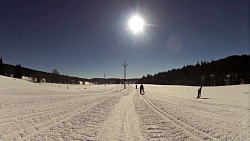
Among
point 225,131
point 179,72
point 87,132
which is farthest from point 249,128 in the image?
point 179,72

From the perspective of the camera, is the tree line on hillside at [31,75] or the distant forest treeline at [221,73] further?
the tree line on hillside at [31,75]

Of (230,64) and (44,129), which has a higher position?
(230,64)

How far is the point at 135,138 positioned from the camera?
7324mm

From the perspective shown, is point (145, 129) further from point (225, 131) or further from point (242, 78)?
point (242, 78)

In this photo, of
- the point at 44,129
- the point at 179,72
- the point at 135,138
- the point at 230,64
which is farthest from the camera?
the point at 179,72

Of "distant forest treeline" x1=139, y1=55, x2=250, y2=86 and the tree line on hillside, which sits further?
the tree line on hillside

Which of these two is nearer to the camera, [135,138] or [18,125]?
[135,138]

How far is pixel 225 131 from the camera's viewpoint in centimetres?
844

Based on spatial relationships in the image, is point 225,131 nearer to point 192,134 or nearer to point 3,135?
point 192,134

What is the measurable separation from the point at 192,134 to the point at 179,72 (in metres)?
158

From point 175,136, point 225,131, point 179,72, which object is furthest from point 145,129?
point 179,72

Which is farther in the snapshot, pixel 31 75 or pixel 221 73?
pixel 31 75

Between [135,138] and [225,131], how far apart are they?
3.45 m

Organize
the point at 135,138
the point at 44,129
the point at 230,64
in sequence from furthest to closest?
the point at 230,64
the point at 44,129
the point at 135,138
